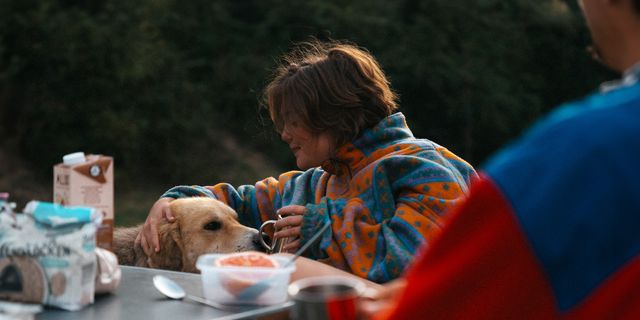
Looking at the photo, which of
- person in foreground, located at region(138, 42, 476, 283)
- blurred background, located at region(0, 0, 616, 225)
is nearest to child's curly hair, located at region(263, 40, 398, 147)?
person in foreground, located at region(138, 42, 476, 283)

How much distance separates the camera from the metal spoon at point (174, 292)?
1.98 metres

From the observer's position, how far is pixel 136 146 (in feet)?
33.3

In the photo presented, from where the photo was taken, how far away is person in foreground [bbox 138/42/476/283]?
9.34 feet

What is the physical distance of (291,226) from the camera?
2.91 meters

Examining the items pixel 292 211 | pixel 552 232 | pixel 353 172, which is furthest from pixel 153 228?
pixel 552 232

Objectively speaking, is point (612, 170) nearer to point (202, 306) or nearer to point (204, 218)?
point (202, 306)

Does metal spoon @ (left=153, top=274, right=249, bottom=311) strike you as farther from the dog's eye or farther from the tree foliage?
the tree foliage

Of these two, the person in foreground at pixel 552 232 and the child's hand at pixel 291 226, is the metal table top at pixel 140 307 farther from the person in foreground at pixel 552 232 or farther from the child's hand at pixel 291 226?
the person in foreground at pixel 552 232

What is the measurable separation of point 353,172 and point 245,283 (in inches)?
47.0

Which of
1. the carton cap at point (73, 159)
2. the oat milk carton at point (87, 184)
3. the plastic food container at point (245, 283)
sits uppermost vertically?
the carton cap at point (73, 159)

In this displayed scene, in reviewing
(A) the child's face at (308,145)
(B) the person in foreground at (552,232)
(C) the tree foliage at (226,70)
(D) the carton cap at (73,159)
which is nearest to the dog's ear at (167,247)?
(A) the child's face at (308,145)

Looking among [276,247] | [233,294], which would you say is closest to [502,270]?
[233,294]

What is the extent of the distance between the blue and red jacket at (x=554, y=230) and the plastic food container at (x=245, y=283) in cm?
89

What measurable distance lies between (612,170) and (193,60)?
34.2 ft
